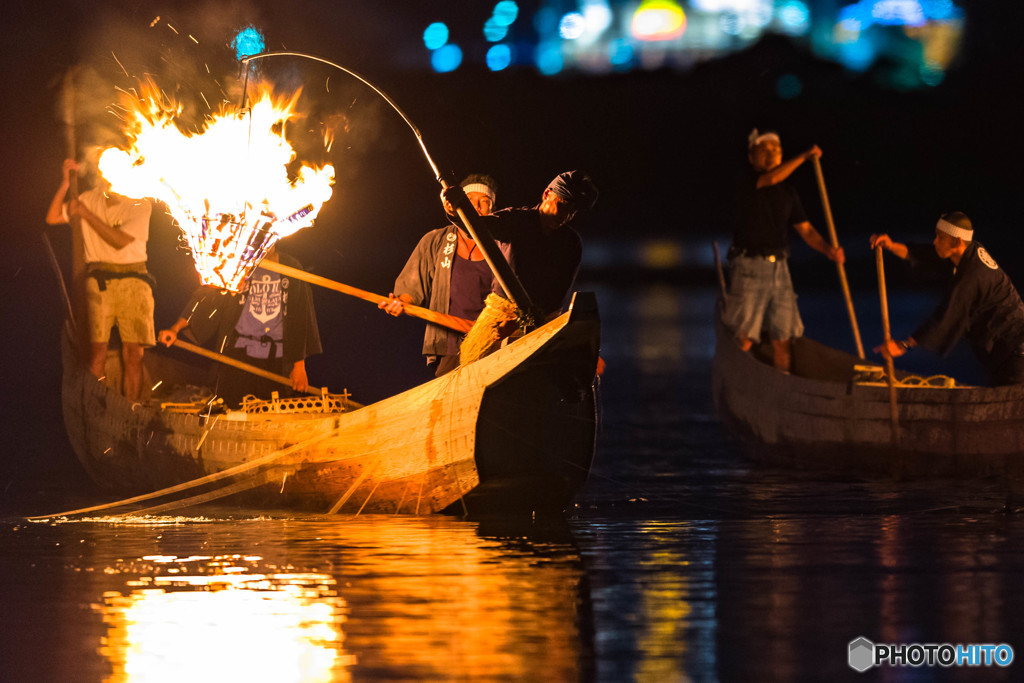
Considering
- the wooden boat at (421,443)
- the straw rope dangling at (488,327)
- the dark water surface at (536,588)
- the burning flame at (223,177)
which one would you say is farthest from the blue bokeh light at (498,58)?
the straw rope dangling at (488,327)

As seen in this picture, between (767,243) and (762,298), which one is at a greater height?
(767,243)

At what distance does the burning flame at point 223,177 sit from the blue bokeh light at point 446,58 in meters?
38.5

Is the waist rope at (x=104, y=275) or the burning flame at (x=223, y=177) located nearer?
the burning flame at (x=223, y=177)

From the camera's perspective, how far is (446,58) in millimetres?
49562

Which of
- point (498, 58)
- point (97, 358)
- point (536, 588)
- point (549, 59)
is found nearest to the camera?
point (536, 588)

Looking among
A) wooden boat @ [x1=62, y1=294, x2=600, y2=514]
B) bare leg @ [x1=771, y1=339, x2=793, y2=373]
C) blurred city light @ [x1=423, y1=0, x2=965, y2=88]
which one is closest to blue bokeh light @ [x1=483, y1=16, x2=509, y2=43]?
blurred city light @ [x1=423, y1=0, x2=965, y2=88]

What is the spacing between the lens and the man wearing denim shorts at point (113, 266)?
34.9ft

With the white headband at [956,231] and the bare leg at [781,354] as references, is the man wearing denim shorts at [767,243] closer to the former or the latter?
the bare leg at [781,354]

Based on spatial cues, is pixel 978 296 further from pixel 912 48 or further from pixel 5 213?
pixel 912 48

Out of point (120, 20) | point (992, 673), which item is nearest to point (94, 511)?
point (120, 20)

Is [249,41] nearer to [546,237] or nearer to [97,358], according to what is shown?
[97,358]

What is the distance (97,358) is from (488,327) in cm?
384

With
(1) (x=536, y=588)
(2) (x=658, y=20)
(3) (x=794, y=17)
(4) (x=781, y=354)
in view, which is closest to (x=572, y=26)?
(2) (x=658, y=20)

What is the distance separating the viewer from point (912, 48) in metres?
53.4
